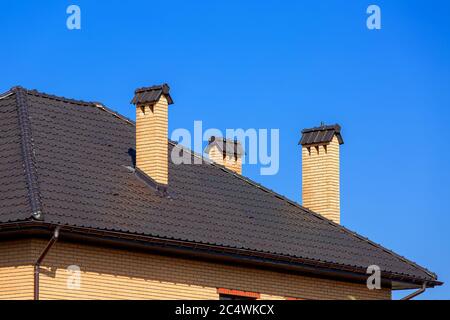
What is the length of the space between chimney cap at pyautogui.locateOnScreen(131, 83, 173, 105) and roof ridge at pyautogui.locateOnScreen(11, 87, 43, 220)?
2516mm

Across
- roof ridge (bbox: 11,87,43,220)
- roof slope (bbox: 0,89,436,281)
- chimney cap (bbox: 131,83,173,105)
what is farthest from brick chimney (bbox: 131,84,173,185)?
roof ridge (bbox: 11,87,43,220)

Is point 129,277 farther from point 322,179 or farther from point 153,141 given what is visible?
point 322,179

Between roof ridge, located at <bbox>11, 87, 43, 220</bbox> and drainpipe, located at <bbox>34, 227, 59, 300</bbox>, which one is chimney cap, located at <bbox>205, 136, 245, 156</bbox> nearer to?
roof ridge, located at <bbox>11, 87, 43, 220</bbox>

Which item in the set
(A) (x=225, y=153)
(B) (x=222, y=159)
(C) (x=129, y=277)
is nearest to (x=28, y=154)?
(C) (x=129, y=277)

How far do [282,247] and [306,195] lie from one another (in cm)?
486

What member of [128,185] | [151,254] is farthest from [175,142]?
[151,254]

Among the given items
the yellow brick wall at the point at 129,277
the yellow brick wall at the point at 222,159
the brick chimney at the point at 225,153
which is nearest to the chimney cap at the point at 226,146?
the brick chimney at the point at 225,153

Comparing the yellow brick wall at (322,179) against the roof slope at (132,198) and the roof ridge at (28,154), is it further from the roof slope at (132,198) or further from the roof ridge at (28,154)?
the roof ridge at (28,154)

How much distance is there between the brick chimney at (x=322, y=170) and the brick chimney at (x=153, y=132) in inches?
222

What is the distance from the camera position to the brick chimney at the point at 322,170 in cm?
2939

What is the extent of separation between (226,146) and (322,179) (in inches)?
113

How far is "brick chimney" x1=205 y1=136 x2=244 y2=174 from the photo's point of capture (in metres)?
30.5

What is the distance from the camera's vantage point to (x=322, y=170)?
29.7m

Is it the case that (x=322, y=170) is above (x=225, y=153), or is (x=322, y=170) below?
below
